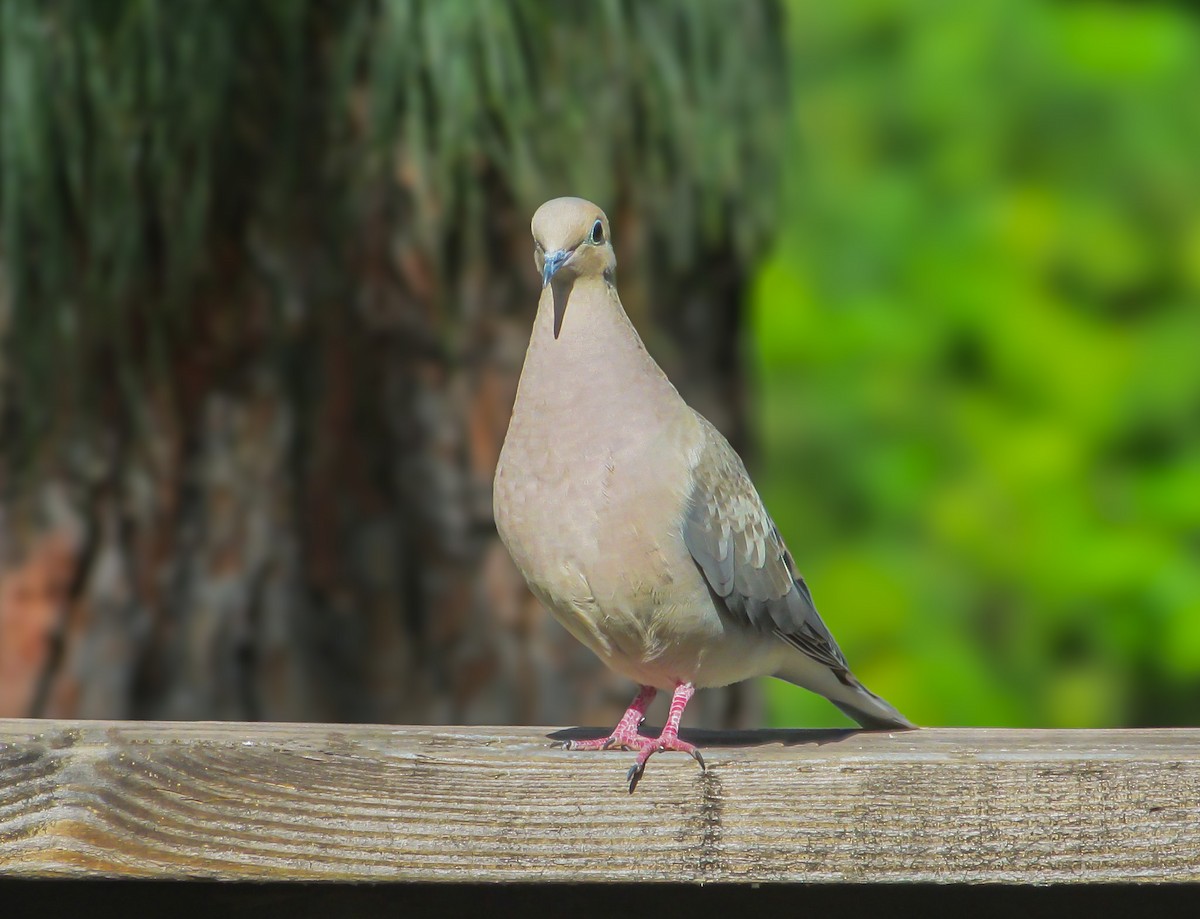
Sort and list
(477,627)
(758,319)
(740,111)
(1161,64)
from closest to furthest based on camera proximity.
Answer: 1. (740,111)
2. (477,627)
3. (1161,64)
4. (758,319)

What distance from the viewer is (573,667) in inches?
179

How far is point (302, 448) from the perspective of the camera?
446cm

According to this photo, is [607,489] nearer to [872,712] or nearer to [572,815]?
[572,815]

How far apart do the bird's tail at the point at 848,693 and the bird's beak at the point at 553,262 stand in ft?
2.97


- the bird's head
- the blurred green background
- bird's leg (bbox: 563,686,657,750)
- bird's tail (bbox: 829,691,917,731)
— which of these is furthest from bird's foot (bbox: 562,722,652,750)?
the blurred green background

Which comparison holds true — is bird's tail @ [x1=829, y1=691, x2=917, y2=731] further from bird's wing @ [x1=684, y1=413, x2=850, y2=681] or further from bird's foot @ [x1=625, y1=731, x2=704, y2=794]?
bird's foot @ [x1=625, y1=731, x2=704, y2=794]

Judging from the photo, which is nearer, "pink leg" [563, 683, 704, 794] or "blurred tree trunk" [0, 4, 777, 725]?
"pink leg" [563, 683, 704, 794]

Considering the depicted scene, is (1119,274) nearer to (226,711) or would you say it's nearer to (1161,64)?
(1161,64)

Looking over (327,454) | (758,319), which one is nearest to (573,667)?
(327,454)

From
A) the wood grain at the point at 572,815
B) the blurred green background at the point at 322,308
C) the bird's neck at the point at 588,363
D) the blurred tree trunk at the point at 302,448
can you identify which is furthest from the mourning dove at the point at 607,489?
the blurred tree trunk at the point at 302,448

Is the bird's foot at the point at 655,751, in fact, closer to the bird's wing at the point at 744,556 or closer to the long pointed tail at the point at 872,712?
the bird's wing at the point at 744,556

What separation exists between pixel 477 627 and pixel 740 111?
5.18 feet

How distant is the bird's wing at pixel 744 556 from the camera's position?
8.25 feet

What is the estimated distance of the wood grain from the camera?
76.2 inches
